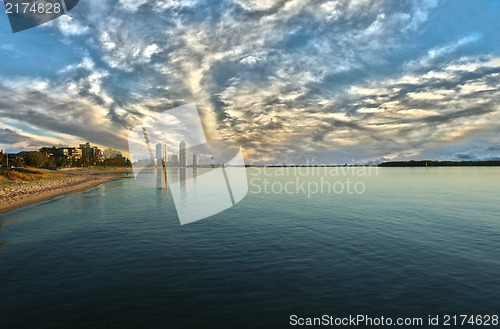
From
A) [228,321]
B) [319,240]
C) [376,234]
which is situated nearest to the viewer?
[228,321]

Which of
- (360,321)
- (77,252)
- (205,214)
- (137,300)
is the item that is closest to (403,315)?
(360,321)

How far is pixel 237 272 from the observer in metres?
15.3

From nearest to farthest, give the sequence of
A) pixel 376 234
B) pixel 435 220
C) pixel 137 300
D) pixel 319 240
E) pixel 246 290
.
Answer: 1. pixel 137 300
2. pixel 246 290
3. pixel 319 240
4. pixel 376 234
5. pixel 435 220

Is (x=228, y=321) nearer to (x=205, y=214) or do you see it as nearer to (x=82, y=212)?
(x=205, y=214)

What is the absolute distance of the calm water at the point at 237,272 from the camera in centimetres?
1097

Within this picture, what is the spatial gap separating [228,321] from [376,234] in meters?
18.9

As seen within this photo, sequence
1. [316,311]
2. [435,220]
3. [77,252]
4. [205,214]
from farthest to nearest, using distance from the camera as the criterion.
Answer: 1. [205,214]
2. [435,220]
3. [77,252]
4. [316,311]

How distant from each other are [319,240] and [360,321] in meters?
12.0

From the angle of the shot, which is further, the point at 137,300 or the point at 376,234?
the point at 376,234

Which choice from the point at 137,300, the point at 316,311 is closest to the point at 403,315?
the point at 316,311

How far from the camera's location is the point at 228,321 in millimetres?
10242

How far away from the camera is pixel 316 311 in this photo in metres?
11.0

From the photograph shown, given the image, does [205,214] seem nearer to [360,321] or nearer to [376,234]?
[376,234]

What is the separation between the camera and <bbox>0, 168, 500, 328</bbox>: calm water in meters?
11.0
